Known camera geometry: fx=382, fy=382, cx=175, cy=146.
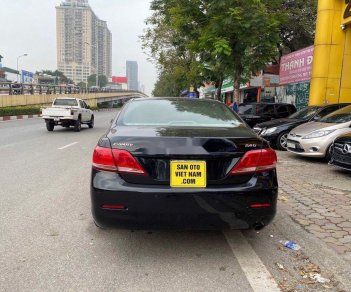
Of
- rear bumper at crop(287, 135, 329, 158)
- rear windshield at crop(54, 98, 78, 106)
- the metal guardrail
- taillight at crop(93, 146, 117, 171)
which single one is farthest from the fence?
taillight at crop(93, 146, 117, 171)

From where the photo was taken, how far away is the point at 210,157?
342cm

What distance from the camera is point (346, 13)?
1388 centimetres

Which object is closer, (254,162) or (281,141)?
(254,162)

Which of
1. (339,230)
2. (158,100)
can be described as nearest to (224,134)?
(158,100)

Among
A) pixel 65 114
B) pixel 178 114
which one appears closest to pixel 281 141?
pixel 178 114

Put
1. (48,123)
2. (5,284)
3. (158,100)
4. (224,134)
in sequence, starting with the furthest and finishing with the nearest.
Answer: (48,123), (158,100), (224,134), (5,284)

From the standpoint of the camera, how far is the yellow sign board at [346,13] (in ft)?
44.9

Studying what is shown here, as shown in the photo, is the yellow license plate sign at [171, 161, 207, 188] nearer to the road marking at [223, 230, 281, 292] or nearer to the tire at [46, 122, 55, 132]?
the road marking at [223, 230, 281, 292]

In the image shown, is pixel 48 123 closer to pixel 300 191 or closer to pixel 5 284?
pixel 300 191

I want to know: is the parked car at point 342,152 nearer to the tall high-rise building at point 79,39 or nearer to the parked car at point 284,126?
the parked car at point 284,126

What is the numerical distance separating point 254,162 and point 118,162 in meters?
1.25

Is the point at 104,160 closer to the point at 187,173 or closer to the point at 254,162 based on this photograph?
the point at 187,173

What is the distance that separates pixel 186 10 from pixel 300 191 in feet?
32.9

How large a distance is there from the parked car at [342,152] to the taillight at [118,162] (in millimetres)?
5154
